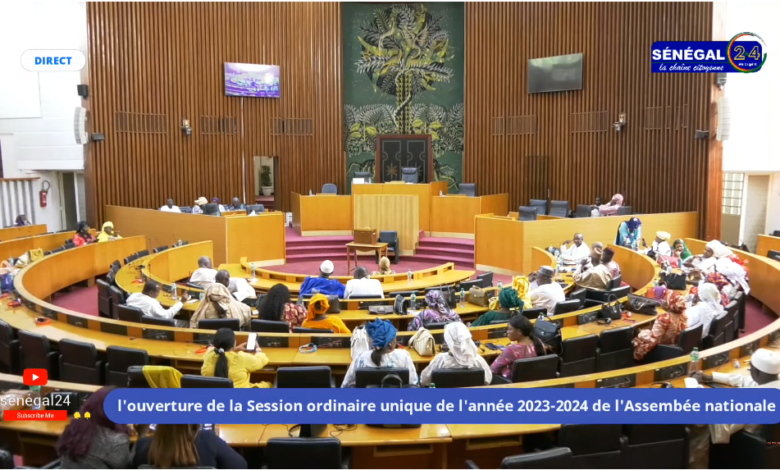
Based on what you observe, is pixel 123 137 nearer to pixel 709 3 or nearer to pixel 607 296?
pixel 607 296

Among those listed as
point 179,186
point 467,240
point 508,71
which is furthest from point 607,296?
point 179,186

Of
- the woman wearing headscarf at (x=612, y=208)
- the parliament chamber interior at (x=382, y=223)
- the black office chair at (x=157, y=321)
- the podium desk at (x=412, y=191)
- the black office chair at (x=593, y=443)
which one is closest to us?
the black office chair at (x=593, y=443)

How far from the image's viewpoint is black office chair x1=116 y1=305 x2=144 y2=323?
6547mm

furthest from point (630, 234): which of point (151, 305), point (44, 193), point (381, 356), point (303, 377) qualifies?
point (44, 193)

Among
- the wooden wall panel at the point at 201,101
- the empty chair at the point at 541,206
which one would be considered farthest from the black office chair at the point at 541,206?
the wooden wall panel at the point at 201,101

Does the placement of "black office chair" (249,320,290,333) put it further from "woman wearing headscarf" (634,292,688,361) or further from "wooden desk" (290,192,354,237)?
"wooden desk" (290,192,354,237)

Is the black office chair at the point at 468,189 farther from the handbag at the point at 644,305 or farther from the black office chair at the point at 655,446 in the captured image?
the black office chair at the point at 655,446

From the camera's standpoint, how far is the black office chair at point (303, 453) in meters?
3.36

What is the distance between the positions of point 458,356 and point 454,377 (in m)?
0.18

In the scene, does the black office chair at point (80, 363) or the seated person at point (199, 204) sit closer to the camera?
the black office chair at point (80, 363)

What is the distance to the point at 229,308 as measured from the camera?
20.6 feet

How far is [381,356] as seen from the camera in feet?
14.7

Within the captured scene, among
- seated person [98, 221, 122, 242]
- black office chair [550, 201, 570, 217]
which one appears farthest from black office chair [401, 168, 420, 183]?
seated person [98, 221, 122, 242]

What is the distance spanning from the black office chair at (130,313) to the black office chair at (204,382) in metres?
2.82
